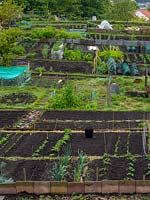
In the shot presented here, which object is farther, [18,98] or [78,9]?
[78,9]

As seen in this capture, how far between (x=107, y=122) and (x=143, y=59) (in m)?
13.4

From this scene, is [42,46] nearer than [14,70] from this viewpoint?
No

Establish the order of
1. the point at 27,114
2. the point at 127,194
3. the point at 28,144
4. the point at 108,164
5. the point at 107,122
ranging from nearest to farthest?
the point at 127,194 → the point at 108,164 → the point at 28,144 → the point at 107,122 → the point at 27,114

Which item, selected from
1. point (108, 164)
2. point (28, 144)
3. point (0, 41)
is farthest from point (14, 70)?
point (108, 164)

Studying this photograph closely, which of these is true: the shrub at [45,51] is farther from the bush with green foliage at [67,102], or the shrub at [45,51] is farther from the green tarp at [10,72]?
the bush with green foliage at [67,102]

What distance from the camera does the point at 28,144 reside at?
51.0ft

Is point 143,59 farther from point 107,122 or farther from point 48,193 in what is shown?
point 48,193

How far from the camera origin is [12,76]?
80.3 ft

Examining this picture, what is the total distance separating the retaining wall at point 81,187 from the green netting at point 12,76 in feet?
42.5

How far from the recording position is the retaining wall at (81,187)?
11.8 m

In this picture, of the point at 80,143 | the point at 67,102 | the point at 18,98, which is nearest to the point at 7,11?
the point at 18,98

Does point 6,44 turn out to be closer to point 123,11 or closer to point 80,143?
point 80,143

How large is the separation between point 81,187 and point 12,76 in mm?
13331

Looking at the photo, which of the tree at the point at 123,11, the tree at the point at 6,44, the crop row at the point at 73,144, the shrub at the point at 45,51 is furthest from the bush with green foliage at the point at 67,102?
the tree at the point at 123,11
